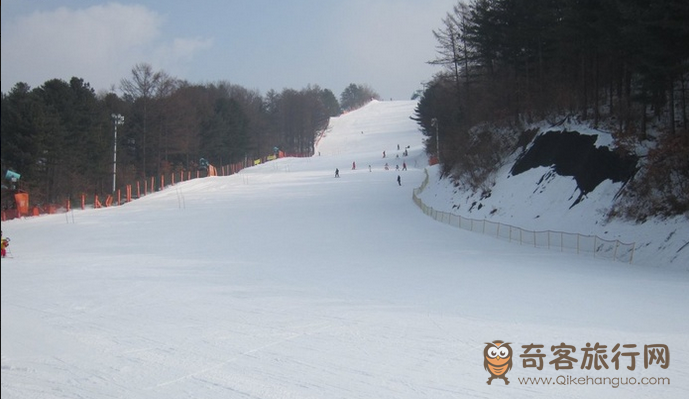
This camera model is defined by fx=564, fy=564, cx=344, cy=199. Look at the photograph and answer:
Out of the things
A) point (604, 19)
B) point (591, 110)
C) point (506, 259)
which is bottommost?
point (506, 259)

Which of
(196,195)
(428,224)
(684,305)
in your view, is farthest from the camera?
(196,195)

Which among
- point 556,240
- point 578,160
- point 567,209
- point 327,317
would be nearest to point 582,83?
point 578,160

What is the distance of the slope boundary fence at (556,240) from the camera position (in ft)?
70.2

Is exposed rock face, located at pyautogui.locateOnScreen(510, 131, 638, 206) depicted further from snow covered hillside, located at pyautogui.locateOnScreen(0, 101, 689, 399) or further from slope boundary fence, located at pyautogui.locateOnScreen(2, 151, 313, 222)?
slope boundary fence, located at pyautogui.locateOnScreen(2, 151, 313, 222)

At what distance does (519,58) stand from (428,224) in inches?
652

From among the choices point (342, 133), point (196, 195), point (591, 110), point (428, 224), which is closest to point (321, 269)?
point (428, 224)

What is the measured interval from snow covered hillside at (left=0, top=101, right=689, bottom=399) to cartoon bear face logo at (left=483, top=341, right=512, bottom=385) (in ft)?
0.37

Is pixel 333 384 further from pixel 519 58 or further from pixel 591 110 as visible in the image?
pixel 519 58

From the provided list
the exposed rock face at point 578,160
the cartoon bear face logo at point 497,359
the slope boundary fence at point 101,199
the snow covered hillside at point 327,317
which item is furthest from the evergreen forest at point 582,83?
the slope boundary fence at point 101,199

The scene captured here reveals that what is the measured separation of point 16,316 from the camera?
37.0ft

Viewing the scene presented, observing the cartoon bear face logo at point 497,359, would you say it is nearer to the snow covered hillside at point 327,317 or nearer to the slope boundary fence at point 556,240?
the snow covered hillside at point 327,317

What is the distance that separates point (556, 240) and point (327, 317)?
52.8 feet

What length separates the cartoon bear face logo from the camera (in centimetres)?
832

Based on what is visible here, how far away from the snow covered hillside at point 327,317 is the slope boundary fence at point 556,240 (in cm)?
96
